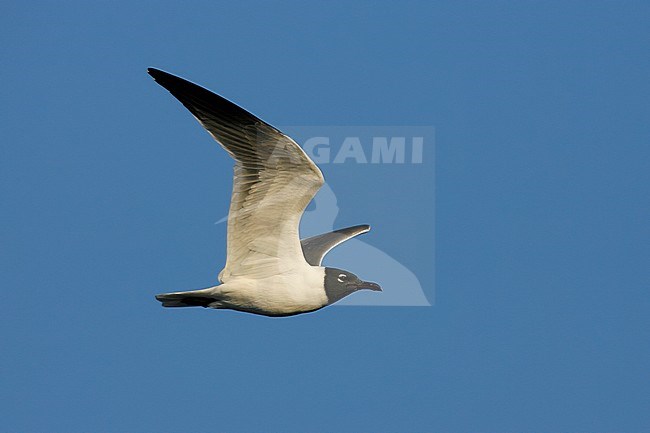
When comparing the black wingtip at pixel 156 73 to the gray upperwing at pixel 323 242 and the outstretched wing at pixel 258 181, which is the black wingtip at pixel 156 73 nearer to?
the outstretched wing at pixel 258 181

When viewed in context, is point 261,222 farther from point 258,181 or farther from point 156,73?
point 156,73

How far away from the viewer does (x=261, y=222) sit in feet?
33.4

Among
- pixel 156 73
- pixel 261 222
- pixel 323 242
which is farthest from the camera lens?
pixel 323 242

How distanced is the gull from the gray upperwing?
0.72 m

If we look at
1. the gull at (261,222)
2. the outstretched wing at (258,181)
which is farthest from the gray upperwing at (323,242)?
the outstretched wing at (258,181)

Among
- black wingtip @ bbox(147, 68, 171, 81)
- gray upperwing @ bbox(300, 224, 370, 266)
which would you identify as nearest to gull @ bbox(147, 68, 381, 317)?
black wingtip @ bbox(147, 68, 171, 81)

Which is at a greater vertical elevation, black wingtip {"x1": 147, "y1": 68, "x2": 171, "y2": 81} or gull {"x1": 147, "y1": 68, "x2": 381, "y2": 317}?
black wingtip {"x1": 147, "y1": 68, "x2": 171, "y2": 81}

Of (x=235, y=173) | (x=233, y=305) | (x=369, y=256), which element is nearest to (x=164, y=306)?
(x=233, y=305)

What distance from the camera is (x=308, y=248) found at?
1188cm

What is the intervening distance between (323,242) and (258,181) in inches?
86.7

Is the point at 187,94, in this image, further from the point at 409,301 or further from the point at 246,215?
the point at 409,301

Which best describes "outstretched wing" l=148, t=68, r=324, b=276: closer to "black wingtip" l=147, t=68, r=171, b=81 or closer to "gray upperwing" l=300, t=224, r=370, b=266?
"black wingtip" l=147, t=68, r=171, b=81

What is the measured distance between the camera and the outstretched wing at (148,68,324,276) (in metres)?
9.77

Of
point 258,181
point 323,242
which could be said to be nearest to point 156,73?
point 258,181
